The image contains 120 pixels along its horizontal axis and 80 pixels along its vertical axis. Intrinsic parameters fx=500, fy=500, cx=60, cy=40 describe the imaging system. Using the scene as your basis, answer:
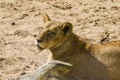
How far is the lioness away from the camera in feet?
18.7

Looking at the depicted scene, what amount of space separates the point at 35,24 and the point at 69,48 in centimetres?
240

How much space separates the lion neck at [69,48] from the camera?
19.7ft

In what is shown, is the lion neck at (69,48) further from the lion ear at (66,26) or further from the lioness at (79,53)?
the lion ear at (66,26)

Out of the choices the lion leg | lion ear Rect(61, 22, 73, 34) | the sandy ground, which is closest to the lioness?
lion ear Rect(61, 22, 73, 34)

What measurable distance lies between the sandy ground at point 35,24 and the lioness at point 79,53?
0.82m

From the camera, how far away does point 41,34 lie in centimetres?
574

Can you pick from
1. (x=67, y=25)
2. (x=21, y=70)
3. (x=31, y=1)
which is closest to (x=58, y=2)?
(x=31, y=1)

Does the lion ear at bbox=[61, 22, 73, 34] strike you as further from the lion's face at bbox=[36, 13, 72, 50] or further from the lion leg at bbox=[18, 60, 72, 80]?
the lion leg at bbox=[18, 60, 72, 80]

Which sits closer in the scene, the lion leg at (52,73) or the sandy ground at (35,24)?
the lion leg at (52,73)

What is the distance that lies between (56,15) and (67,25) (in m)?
2.85

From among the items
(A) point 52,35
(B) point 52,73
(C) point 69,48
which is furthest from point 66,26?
(B) point 52,73

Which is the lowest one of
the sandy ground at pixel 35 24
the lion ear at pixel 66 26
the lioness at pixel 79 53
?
the sandy ground at pixel 35 24

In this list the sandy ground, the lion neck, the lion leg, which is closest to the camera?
the lion leg

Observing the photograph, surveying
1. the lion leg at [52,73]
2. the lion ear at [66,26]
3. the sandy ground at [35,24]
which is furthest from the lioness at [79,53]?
the sandy ground at [35,24]
